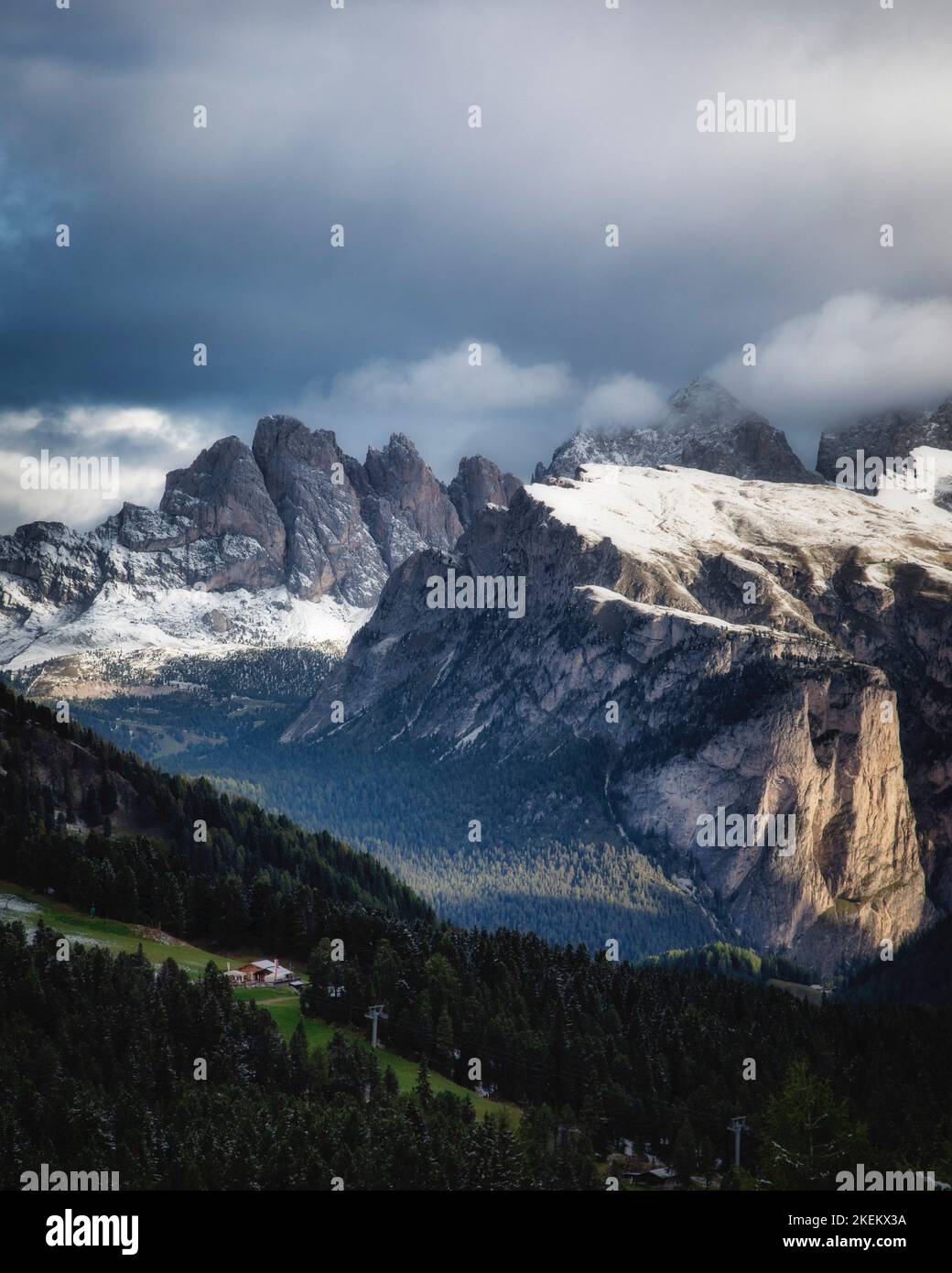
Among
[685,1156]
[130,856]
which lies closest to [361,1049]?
[685,1156]

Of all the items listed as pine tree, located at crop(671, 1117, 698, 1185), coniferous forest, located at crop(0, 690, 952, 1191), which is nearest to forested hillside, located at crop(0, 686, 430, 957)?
coniferous forest, located at crop(0, 690, 952, 1191)

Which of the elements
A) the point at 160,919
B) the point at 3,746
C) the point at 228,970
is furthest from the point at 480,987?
the point at 3,746

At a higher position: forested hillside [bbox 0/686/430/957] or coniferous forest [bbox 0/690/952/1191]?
forested hillside [bbox 0/686/430/957]

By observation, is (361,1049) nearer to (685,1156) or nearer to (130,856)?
(685,1156)

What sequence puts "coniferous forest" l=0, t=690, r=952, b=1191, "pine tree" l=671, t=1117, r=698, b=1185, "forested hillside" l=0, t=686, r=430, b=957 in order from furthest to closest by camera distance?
"forested hillside" l=0, t=686, r=430, b=957 < "pine tree" l=671, t=1117, r=698, b=1185 < "coniferous forest" l=0, t=690, r=952, b=1191

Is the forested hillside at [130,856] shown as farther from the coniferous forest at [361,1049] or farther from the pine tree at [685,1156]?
the pine tree at [685,1156]

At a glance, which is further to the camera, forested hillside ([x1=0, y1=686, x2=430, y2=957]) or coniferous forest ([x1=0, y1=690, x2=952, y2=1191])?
forested hillside ([x1=0, y1=686, x2=430, y2=957])

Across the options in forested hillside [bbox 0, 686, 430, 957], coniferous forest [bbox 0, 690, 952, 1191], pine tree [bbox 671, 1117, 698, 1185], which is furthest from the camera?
forested hillside [bbox 0, 686, 430, 957]

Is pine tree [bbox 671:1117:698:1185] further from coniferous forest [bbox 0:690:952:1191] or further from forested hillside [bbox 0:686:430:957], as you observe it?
forested hillside [bbox 0:686:430:957]

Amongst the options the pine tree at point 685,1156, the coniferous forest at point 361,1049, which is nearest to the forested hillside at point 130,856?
the coniferous forest at point 361,1049

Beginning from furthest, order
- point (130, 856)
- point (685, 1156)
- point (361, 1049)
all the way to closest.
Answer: point (130, 856) → point (361, 1049) → point (685, 1156)

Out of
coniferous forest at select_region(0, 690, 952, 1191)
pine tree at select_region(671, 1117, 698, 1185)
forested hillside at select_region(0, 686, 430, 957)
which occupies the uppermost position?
forested hillside at select_region(0, 686, 430, 957)

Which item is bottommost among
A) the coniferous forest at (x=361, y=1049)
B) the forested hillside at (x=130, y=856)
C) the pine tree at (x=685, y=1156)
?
the pine tree at (x=685, y=1156)
